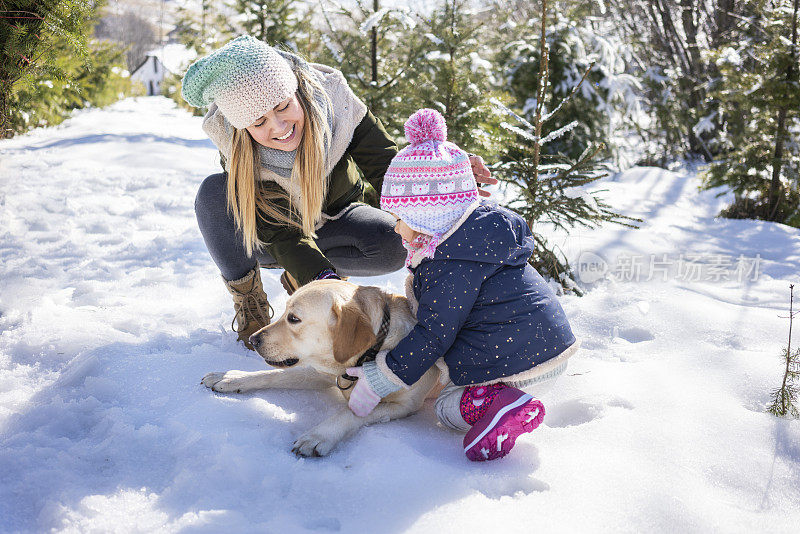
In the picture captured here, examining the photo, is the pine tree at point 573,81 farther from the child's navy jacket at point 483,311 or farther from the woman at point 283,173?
the child's navy jacket at point 483,311

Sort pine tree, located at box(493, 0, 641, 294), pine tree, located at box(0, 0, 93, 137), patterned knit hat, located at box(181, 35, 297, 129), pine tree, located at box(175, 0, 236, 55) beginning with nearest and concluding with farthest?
1. patterned knit hat, located at box(181, 35, 297, 129)
2. pine tree, located at box(0, 0, 93, 137)
3. pine tree, located at box(493, 0, 641, 294)
4. pine tree, located at box(175, 0, 236, 55)

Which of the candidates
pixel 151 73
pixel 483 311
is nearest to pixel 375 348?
pixel 483 311

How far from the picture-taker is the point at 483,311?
229 centimetres

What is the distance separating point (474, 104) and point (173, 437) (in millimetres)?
3660

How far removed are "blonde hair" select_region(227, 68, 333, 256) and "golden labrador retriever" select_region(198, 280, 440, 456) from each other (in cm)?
68

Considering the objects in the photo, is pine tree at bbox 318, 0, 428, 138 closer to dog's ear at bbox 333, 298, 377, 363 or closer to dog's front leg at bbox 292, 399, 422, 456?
dog's ear at bbox 333, 298, 377, 363

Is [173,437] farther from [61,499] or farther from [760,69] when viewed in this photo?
[760,69]

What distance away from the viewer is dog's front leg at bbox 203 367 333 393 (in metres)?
2.56

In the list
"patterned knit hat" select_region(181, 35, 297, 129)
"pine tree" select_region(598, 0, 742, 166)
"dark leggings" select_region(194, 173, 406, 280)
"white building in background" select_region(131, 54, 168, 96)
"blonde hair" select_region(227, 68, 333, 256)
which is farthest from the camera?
"white building in background" select_region(131, 54, 168, 96)

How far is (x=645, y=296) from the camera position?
12.8 feet

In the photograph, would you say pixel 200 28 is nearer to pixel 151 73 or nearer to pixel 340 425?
pixel 340 425

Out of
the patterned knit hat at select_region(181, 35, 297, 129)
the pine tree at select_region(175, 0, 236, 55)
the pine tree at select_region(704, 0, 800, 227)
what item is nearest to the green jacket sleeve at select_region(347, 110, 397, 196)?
the patterned knit hat at select_region(181, 35, 297, 129)

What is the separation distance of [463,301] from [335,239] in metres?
1.39

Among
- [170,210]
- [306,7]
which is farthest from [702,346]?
[306,7]
